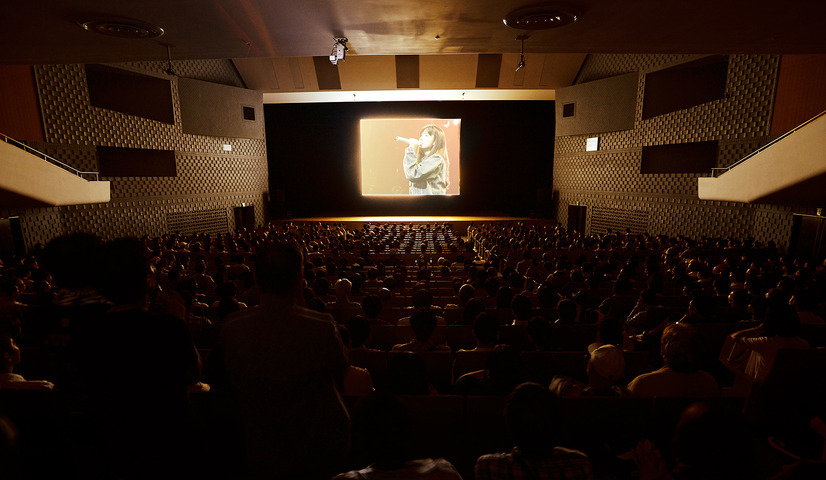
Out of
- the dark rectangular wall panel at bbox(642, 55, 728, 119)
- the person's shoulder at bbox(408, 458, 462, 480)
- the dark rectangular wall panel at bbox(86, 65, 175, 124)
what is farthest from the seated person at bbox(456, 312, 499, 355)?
the dark rectangular wall panel at bbox(86, 65, 175, 124)

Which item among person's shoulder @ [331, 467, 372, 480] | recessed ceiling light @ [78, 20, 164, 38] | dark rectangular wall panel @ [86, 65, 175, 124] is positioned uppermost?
dark rectangular wall panel @ [86, 65, 175, 124]

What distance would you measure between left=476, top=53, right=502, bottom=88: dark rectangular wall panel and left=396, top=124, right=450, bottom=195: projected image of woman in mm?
3818

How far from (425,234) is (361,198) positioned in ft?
36.2

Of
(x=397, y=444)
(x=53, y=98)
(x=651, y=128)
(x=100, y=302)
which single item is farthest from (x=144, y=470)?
(x=651, y=128)

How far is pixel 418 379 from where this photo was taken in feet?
8.98

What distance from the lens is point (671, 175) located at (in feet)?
53.1

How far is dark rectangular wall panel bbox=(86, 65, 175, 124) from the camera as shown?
47.8 feet

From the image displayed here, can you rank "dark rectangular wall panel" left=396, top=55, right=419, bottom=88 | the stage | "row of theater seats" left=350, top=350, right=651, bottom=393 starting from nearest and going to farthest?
"row of theater seats" left=350, top=350, right=651, bottom=393, "dark rectangular wall panel" left=396, top=55, right=419, bottom=88, the stage

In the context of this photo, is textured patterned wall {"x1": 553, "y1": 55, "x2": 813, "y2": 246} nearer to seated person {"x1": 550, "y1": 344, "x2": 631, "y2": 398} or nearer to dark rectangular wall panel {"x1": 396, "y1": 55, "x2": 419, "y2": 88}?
dark rectangular wall panel {"x1": 396, "y1": 55, "x2": 419, "y2": 88}

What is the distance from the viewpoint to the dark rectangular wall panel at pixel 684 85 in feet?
46.4

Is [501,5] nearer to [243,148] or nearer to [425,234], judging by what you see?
[425,234]

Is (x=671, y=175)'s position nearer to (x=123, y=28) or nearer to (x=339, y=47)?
(x=339, y=47)

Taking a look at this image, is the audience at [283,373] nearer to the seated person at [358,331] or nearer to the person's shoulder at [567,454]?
the person's shoulder at [567,454]

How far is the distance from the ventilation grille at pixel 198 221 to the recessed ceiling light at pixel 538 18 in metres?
16.8
